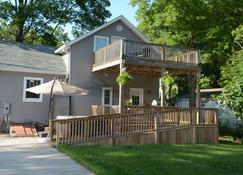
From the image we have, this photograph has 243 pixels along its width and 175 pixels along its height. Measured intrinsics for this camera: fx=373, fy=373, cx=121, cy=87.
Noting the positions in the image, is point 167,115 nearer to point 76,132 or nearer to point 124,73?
point 124,73

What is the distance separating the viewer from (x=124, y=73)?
59.2 feet

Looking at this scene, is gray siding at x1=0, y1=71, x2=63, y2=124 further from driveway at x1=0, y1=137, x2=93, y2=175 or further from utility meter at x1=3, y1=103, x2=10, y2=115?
driveway at x1=0, y1=137, x2=93, y2=175

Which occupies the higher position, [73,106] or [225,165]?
[73,106]

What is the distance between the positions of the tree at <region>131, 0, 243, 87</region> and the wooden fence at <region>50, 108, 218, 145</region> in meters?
8.44

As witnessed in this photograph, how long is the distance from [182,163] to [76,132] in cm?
499

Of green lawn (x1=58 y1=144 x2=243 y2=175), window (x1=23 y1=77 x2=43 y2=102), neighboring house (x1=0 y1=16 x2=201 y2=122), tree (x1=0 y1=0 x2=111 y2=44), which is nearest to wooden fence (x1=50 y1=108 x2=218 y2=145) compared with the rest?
green lawn (x1=58 y1=144 x2=243 y2=175)

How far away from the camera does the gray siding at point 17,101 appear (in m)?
20.4

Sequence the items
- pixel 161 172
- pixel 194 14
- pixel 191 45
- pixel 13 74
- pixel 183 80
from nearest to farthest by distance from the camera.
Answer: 1. pixel 161 172
2. pixel 13 74
3. pixel 194 14
4. pixel 191 45
5. pixel 183 80

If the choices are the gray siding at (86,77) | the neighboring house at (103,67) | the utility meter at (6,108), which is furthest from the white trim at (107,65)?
the utility meter at (6,108)

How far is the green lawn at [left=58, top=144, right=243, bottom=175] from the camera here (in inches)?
367

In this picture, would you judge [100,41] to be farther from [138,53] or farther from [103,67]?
[138,53]

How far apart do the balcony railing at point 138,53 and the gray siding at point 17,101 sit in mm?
3890

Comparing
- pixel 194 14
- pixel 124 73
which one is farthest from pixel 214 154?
pixel 194 14

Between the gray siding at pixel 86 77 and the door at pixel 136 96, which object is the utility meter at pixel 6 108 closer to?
the gray siding at pixel 86 77
